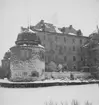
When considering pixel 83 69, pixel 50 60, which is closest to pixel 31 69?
pixel 50 60

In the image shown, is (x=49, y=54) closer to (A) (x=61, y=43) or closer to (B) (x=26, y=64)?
(A) (x=61, y=43)

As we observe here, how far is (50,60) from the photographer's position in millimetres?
17422

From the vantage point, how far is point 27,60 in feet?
36.2

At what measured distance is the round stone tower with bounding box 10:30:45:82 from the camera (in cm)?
1084

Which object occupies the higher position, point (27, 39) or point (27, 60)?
point (27, 39)

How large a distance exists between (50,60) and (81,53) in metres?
4.45

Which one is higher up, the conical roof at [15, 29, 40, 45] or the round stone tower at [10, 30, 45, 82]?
the conical roof at [15, 29, 40, 45]

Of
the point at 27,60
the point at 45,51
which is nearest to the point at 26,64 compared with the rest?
the point at 27,60

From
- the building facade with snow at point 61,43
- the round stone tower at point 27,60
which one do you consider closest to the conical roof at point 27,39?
the round stone tower at point 27,60

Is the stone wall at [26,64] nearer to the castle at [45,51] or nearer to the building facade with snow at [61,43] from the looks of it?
the castle at [45,51]

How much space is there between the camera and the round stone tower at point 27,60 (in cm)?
1084

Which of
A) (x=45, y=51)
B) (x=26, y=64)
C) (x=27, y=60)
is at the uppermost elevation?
(x=45, y=51)

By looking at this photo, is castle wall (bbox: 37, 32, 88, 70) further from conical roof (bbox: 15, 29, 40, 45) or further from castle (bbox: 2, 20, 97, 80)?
conical roof (bbox: 15, 29, 40, 45)

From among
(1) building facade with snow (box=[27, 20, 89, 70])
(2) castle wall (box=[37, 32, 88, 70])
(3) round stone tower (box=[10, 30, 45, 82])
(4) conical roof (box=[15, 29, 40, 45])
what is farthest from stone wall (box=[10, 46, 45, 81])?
(2) castle wall (box=[37, 32, 88, 70])
